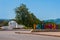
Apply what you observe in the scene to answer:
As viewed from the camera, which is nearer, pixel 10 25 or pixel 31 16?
pixel 10 25

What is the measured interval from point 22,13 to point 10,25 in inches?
395

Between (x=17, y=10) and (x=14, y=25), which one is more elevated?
(x=17, y=10)

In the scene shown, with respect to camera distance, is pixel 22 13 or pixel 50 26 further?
pixel 22 13

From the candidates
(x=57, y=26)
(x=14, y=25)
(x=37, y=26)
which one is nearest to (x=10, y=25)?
(x=14, y=25)

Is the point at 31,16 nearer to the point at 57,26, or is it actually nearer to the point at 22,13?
the point at 22,13

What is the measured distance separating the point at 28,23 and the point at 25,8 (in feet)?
13.3

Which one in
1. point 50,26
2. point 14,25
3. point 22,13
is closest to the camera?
point 50,26

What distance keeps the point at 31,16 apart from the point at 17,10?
4471mm

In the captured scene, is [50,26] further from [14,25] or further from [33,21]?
[33,21]

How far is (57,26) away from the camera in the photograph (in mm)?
40250

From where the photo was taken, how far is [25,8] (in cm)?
5681

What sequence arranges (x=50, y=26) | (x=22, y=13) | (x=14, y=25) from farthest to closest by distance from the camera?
(x=22, y=13)
(x=14, y=25)
(x=50, y=26)

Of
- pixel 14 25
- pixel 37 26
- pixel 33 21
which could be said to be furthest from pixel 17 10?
pixel 37 26

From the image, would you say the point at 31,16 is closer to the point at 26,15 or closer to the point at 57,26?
the point at 26,15
